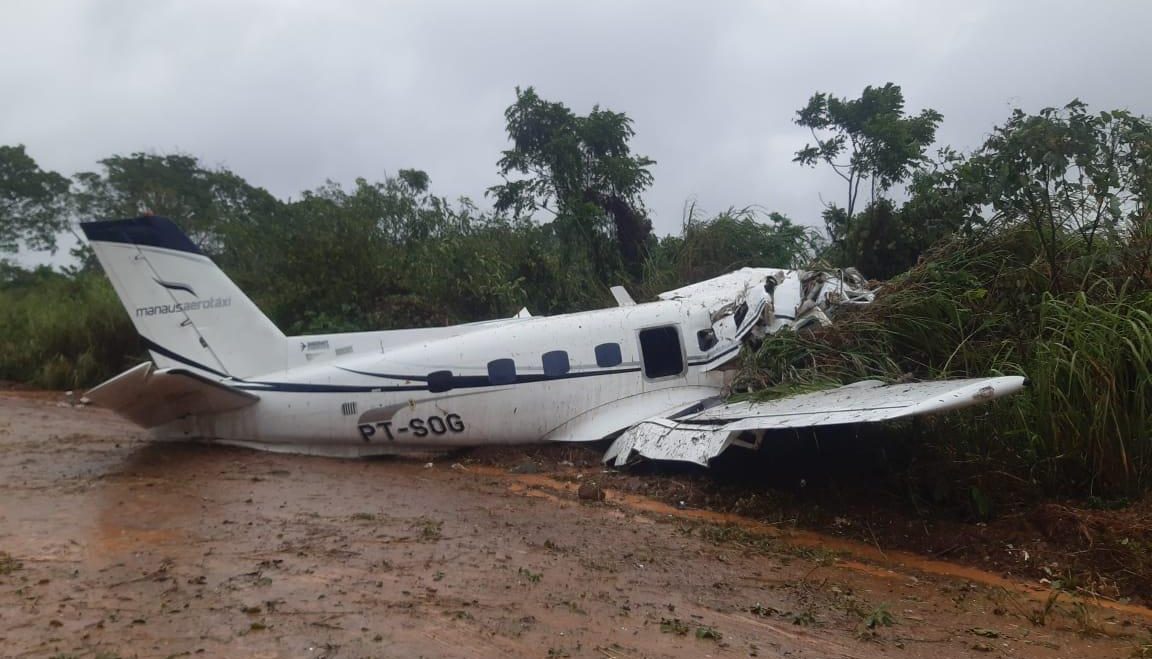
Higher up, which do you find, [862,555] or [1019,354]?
[1019,354]

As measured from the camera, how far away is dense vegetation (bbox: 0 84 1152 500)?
25.1ft

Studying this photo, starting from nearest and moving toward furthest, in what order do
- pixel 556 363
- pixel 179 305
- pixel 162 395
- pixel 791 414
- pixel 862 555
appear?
pixel 862 555 → pixel 791 414 → pixel 162 395 → pixel 179 305 → pixel 556 363

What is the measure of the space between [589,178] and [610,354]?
9758 mm

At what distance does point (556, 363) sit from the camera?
416 inches

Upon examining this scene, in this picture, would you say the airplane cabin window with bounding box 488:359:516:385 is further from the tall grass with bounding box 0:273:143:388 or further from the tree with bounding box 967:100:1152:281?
the tall grass with bounding box 0:273:143:388

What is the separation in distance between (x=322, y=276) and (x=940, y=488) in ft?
45.9

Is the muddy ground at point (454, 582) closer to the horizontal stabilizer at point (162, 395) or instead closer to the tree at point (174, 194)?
the horizontal stabilizer at point (162, 395)

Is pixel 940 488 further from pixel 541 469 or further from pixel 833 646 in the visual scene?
pixel 541 469

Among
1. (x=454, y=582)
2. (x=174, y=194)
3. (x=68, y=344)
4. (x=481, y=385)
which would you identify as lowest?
(x=454, y=582)

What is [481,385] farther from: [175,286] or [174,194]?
[174,194]

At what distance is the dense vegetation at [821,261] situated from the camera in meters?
7.64

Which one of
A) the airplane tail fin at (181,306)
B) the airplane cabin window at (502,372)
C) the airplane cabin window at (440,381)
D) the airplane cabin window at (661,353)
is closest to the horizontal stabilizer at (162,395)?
the airplane tail fin at (181,306)

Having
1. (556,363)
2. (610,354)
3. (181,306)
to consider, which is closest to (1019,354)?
(610,354)

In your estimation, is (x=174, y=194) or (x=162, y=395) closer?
(x=162, y=395)
